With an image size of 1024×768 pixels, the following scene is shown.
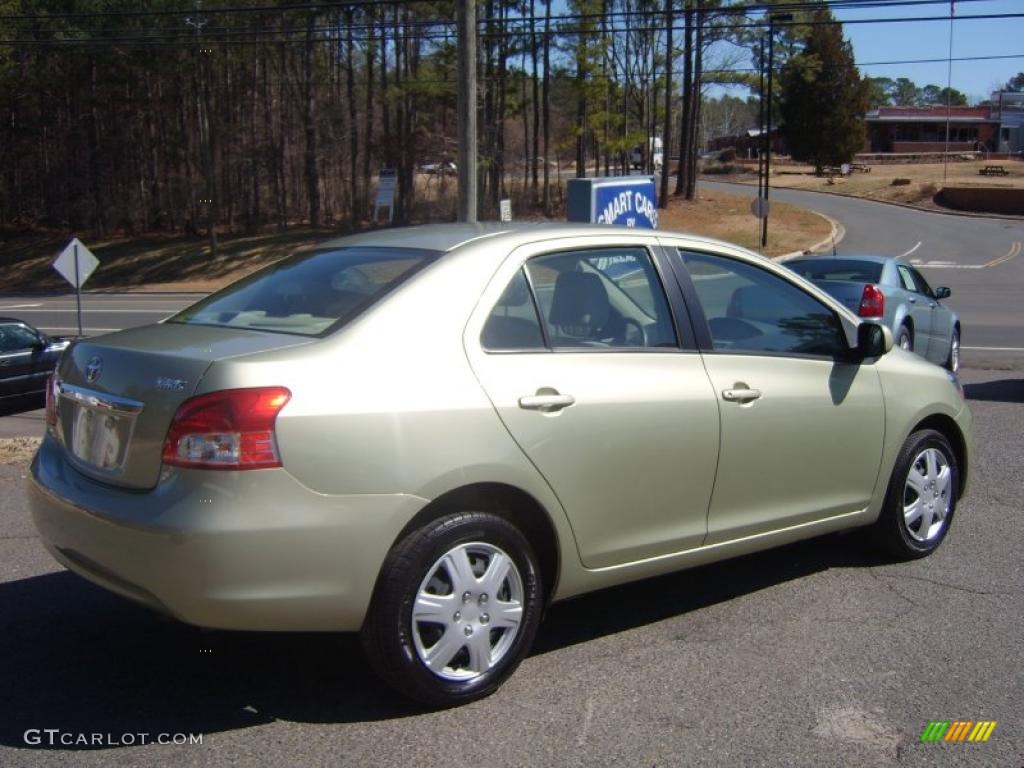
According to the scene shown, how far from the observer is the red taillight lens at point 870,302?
12156 mm

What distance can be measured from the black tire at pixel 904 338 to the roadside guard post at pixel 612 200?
6.22 meters

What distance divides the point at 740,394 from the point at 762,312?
682 mm

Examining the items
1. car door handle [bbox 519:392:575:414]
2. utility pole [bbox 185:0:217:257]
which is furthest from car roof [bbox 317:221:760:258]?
→ utility pole [bbox 185:0:217:257]

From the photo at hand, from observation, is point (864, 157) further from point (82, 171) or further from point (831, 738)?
point (831, 738)

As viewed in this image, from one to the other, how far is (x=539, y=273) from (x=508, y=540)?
3.60 feet

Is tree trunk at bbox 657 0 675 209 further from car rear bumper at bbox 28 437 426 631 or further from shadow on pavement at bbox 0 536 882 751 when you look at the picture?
car rear bumper at bbox 28 437 426 631

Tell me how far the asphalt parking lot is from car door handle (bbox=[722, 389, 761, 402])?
1004 mm

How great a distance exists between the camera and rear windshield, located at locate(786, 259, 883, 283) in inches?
513

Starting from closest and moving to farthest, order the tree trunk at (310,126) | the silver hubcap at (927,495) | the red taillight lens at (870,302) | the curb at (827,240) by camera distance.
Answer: the silver hubcap at (927,495) → the red taillight lens at (870,302) → the curb at (827,240) → the tree trunk at (310,126)

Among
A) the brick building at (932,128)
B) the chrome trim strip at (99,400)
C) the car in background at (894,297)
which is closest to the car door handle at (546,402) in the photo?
the chrome trim strip at (99,400)

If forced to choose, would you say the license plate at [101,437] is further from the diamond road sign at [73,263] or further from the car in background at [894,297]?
the diamond road sign at [73,263]

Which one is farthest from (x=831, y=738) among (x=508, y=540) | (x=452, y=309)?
(x=452, y=309)

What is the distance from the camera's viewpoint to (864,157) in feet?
327

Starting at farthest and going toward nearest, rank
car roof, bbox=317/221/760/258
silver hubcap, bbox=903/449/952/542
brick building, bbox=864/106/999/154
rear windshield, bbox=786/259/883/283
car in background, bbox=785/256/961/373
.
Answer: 1. brick building, bbox=864/106/999/154
2. rear windshield, bbox=786/259/883/283
3. car in background, bbox=785/256/961/373
4. silver hubcap, bbox=903/449/952/542
5. car roof, bbox=317/221/760/258
